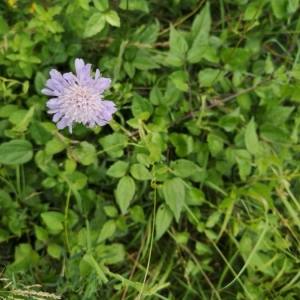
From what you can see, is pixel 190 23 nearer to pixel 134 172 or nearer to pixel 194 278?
pixel 134 172

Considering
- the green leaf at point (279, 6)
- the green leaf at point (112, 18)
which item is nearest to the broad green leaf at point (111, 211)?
the green leaf at point (112, 18)

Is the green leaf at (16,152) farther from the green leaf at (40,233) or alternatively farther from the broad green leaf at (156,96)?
the broad green leaf at (156,96)

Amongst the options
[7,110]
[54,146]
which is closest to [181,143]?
[54,146]

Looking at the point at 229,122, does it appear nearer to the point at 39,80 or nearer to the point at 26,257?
the point at 39,80

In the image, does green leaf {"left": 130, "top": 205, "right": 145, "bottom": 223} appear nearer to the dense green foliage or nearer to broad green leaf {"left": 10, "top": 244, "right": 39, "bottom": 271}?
the dense green foliage

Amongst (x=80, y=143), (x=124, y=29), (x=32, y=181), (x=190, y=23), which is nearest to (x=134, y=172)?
(x=80, y=143)

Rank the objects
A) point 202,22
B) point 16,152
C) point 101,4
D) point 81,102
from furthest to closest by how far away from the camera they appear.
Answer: point 202,22 → point 16,152 → point 101,4 → point 81,102
